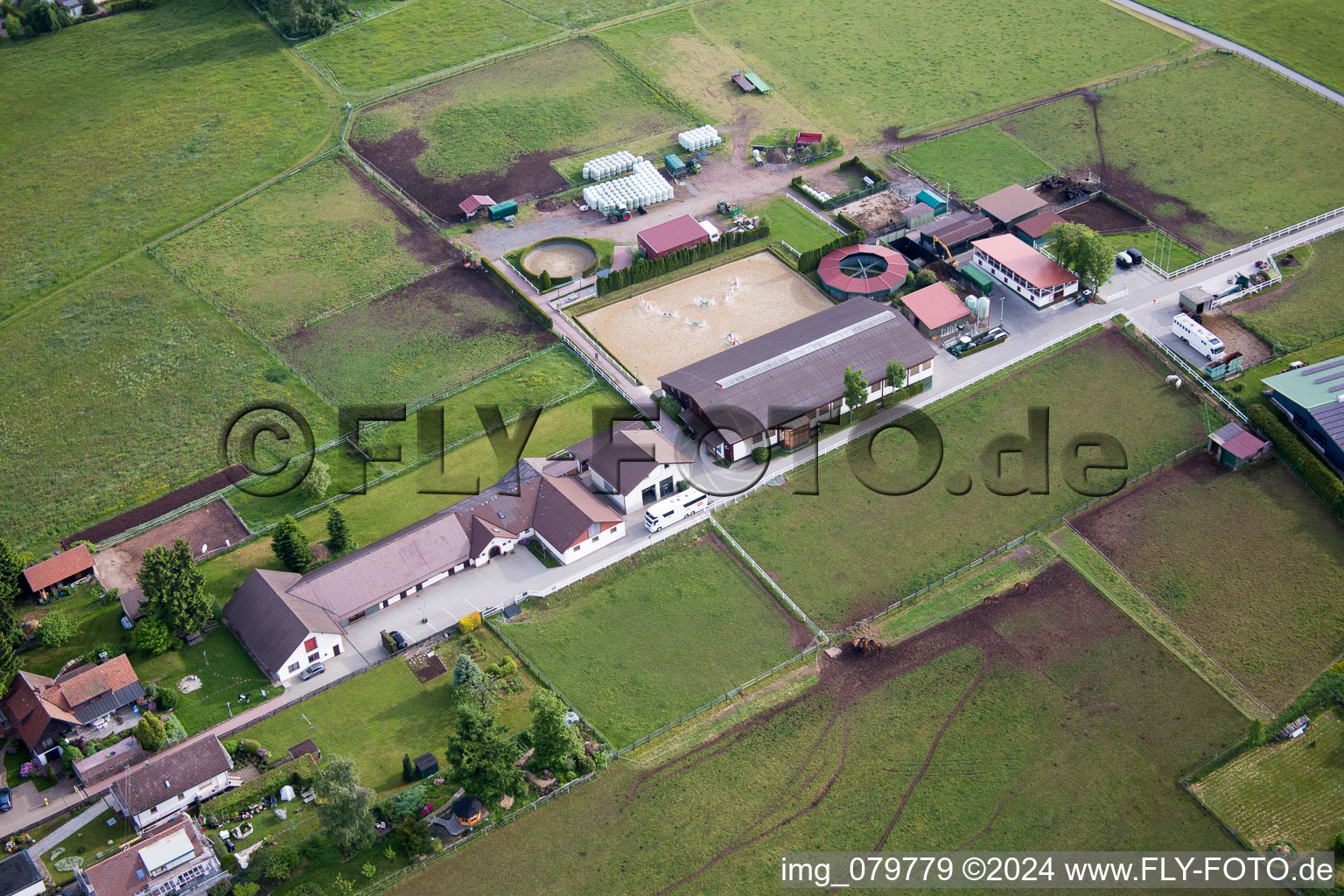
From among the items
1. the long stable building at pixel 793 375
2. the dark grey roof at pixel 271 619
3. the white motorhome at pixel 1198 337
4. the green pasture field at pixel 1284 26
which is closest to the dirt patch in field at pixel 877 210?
the long stable building at pixel 793 375

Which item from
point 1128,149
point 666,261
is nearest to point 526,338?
point 666,261

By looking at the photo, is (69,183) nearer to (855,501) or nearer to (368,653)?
(368,653)

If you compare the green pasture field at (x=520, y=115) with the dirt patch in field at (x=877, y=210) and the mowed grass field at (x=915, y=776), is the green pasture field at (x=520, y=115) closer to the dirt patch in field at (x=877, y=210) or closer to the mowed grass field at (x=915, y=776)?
the dirt patch in field at (x=877, y=210)

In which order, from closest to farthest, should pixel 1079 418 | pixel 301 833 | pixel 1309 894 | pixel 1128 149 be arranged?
1. pixel 1309 894
2. pixel 301 833
3. pixel 1079 418
4. pixel 1128 149

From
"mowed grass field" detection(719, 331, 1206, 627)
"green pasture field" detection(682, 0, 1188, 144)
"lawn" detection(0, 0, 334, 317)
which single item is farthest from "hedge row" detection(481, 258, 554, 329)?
"green pasture field" detection(682, 0, 1188, 144)

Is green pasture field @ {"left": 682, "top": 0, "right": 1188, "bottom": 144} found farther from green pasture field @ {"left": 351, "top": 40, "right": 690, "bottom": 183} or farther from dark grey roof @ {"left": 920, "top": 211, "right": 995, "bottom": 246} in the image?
dark grey roof @ {"left": 920, "top": 211, "right": 995, "bottom": 246}

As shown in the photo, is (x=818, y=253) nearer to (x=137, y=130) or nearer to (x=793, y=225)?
(x=793, y=225)

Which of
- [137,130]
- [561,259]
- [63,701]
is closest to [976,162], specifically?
[561,259]
